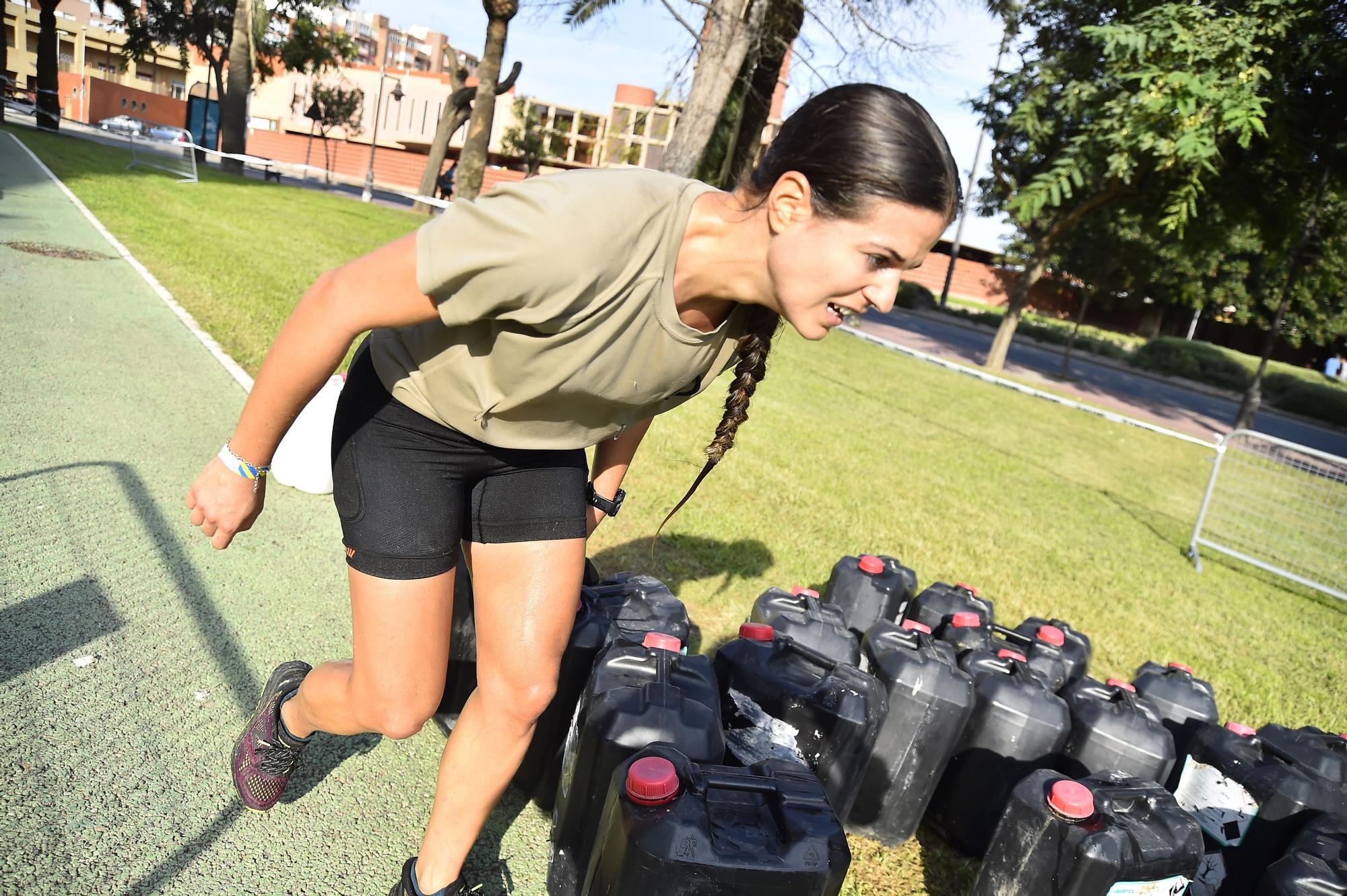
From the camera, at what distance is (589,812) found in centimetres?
217

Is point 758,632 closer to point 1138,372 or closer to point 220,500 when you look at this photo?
point 220,500

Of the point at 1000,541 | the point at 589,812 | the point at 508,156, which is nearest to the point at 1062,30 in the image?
the point at 1000,541

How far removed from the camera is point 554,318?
161 cm

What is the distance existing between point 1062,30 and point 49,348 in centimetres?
1828

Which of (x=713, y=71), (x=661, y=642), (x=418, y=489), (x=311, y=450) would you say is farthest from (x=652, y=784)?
(x=713, y=71)

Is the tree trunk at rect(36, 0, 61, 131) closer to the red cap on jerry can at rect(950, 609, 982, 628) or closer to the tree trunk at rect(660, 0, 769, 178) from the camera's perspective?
the tree trunk at rect(660, 0, 769, 178)

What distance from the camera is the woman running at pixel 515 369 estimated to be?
62.4 inches

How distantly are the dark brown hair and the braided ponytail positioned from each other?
0.36m

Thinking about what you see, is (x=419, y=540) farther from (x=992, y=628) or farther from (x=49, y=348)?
(x=49, y=348)

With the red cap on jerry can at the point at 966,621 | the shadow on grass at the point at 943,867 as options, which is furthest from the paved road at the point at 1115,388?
the shadow on grass at the point at 943,867

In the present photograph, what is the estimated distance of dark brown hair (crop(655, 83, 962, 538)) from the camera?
1581 mm

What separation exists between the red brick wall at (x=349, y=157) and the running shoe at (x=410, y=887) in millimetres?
58243

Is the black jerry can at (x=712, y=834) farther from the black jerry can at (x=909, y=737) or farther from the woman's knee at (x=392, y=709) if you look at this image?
the black jerry can at (x=909, y=737)

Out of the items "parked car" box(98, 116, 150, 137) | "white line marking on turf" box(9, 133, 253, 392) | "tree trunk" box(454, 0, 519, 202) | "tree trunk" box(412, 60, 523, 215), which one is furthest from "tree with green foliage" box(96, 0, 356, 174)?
"white line marking on turf" box(9, 133, 253, 392)
